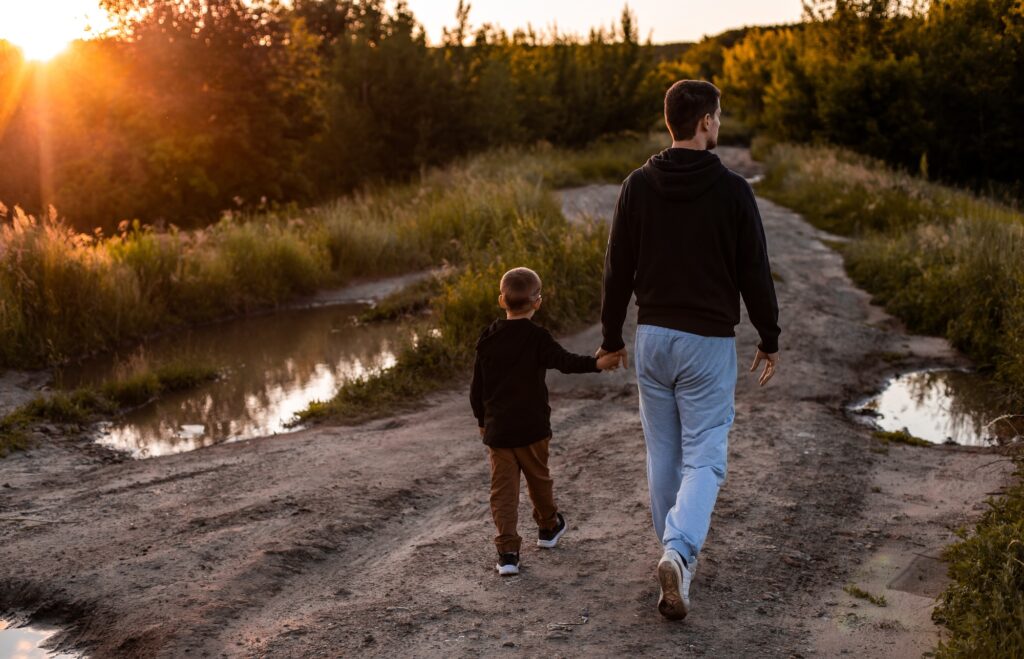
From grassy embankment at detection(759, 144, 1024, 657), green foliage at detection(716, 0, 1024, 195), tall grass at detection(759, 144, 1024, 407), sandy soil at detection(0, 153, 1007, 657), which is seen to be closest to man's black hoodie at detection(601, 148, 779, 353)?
sandy soil at detection(0, 153, 1007, 657)

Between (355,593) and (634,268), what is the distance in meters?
2.04

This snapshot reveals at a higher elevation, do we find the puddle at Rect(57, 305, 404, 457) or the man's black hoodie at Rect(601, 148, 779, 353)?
the man's black hoodie at Rect(601, 148, 779, 353)

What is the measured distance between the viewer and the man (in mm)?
3871

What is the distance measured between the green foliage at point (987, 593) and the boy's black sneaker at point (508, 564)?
6.17 feet

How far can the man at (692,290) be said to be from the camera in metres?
3.87

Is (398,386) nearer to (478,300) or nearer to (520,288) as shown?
(478,300)

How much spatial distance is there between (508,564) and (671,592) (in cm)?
96

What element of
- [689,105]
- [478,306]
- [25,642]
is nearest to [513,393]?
[689,105]

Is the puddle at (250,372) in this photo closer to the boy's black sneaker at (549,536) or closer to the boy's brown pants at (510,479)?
the boy's black sneaker at (549,536)

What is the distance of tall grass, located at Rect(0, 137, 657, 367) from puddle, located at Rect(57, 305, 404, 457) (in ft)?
1.53

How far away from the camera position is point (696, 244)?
3908 millimetres

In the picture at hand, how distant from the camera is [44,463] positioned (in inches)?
280

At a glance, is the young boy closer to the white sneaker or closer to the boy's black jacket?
the boy's black jacket

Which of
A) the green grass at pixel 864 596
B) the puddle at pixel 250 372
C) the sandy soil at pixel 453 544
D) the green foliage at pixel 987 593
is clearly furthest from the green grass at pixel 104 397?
the green foliage at pixel 987 593
